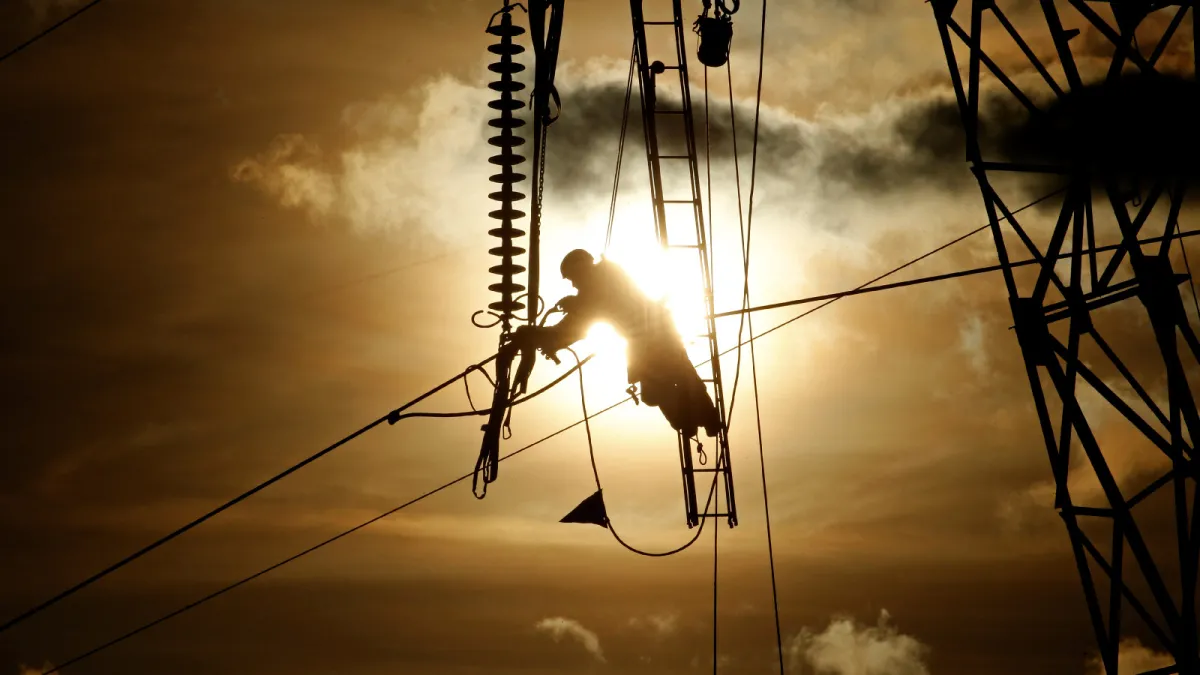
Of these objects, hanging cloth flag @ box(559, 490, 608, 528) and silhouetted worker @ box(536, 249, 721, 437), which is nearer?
silhouetted worker @ box(536, 249, 721, 437)

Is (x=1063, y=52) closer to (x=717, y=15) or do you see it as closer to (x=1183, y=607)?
(x=1183, y=607)

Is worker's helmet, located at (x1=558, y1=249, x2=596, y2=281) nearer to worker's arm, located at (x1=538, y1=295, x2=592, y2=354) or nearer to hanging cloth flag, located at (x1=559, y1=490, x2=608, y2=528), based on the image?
worker's arm, located at (x1=538, y1=295, x2=592, y2=354)

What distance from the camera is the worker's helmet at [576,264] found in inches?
472

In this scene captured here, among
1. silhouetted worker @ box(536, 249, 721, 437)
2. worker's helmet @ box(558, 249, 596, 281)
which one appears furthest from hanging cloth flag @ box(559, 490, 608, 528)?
worker's helmet @ box(558, 249, 596, 281)

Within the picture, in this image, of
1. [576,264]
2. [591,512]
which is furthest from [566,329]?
[591,512]

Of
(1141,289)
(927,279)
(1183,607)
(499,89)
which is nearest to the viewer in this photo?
(1183,607)

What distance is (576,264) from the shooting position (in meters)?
12.0

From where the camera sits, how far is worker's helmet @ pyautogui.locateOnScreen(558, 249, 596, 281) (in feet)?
39.3

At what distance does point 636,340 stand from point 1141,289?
489 cm

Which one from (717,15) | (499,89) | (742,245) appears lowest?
(742,245)

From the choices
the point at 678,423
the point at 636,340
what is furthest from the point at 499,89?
the point at 678,423

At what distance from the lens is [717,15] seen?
16.2 meters

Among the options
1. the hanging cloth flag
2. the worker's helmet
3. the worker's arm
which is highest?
the worker's helmet

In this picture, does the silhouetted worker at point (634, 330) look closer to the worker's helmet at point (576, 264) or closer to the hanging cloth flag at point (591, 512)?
the worker's helmet at point (576, 264)
